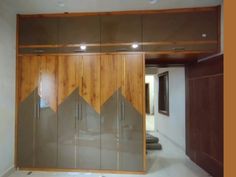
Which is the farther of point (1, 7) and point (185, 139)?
point (185, 139)

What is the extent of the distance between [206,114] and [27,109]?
10.9ft

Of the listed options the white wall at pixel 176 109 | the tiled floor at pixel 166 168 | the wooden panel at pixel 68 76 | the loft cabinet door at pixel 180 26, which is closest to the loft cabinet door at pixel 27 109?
the tiled floor at pixel 166 168

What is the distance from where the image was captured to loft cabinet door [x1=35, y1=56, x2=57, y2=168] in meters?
4.08

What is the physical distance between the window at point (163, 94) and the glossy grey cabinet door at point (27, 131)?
3.88 metres

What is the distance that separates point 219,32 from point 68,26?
2685 millimetres

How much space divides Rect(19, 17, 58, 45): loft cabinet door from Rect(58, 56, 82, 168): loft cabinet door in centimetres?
57

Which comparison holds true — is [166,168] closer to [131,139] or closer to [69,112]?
[131,139]

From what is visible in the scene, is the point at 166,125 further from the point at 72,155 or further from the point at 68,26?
the point at 68,26

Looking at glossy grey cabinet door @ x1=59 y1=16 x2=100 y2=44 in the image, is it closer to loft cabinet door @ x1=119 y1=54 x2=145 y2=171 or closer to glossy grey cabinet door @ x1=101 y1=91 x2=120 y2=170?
loft cabinet door @ x1=119 y1=54 x2=145 y2=171

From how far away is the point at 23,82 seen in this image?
414 centimetres

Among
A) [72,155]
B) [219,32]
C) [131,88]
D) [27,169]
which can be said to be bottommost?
[27,169]

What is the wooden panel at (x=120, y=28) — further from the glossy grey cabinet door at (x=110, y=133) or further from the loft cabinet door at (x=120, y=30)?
the glossy grey cabinet door at (x=110, y=133)

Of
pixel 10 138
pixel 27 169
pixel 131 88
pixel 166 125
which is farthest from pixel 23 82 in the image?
pixel 166 125

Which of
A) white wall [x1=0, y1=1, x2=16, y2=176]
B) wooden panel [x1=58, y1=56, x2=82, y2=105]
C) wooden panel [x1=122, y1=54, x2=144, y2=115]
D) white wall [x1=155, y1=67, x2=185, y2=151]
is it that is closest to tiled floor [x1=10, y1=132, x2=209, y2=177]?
white wall [x1=0, y1=1, x2=16, y2=176]
